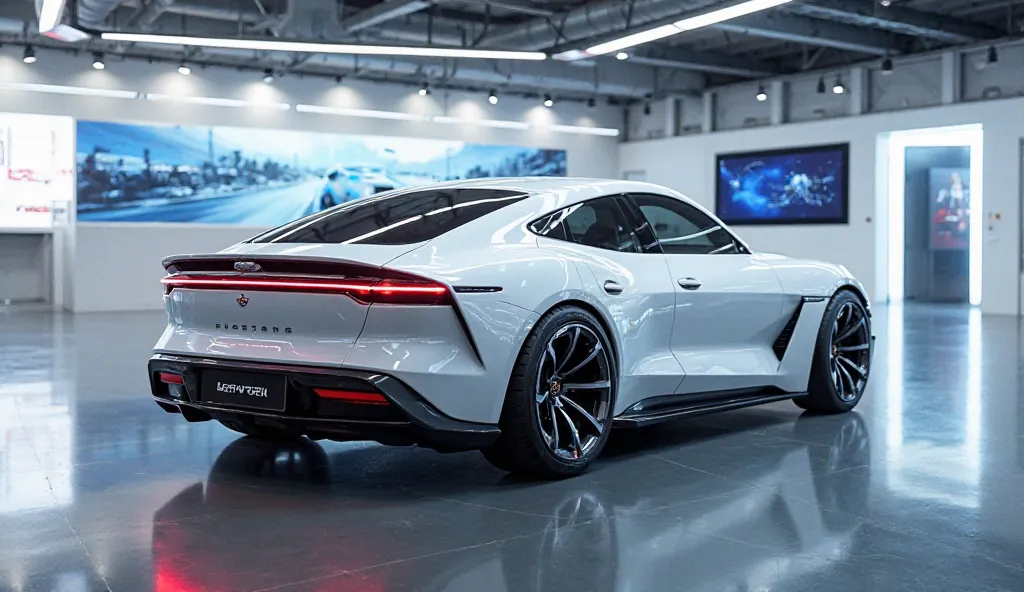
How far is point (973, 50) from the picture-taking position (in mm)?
15844

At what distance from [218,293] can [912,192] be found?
16805 mm

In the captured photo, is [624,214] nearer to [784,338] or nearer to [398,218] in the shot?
[398,218]

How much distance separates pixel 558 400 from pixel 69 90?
538 inches

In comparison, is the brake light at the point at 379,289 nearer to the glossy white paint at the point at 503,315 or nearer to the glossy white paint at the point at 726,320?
the glossy white paint at the point at 503,315

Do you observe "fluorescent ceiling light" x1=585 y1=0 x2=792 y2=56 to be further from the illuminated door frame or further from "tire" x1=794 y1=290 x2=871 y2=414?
the illuminated door frame

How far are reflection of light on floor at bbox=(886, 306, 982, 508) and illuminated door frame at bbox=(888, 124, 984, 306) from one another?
40.0ft

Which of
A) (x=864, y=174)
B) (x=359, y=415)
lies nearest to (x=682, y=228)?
(x=359, y=415)

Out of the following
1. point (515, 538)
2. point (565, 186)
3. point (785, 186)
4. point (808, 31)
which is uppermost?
point (808, 31)

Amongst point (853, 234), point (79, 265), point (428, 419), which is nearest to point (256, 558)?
point (428, 419)

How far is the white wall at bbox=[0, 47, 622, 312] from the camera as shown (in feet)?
50.0

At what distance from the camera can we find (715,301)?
4684 mm

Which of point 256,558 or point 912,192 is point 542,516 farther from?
point 912,192

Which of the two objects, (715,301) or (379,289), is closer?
(379,289)

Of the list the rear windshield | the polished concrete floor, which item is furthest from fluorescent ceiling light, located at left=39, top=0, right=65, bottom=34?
the rear windshield
